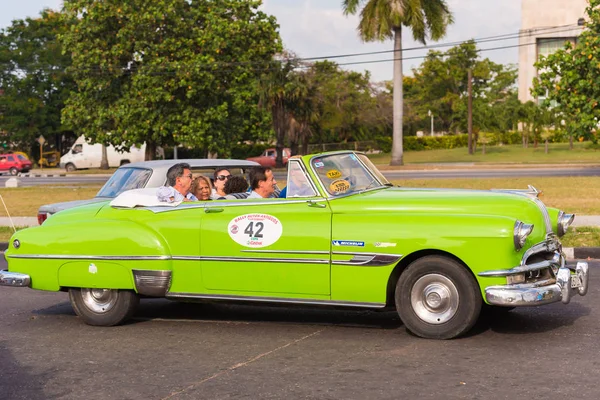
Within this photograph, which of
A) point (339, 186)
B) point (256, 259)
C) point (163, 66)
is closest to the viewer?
point (256, 259)

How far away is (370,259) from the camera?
7.55 meters

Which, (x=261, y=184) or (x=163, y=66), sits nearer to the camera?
(x=261, y=184)

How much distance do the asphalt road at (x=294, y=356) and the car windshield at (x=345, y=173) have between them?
125 cm

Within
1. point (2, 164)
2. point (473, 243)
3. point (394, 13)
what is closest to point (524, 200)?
point (473, 243)

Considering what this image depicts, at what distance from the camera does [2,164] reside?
5981 centimetres

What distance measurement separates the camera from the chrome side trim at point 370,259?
749 cm

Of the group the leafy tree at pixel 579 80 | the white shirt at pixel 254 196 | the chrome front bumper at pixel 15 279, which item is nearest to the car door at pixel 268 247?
the white shirt at pixel 254 196

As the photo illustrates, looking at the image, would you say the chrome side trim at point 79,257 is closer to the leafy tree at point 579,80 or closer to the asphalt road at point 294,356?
the asphalt road at point 294,356

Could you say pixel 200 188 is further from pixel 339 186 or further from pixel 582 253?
pixel 582 253

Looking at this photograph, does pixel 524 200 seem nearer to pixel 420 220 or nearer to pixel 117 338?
pixel 420 220

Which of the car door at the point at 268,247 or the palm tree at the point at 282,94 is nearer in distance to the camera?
the car door at the point at 268,247

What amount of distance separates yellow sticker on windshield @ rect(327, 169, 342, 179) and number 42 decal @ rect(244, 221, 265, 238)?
0.74 metres

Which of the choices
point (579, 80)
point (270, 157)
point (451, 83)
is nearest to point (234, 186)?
point (579, 80)

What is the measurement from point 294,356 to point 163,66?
38156 millimetres
